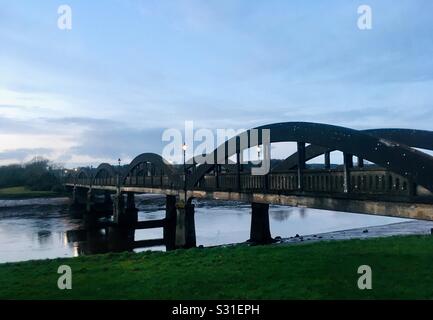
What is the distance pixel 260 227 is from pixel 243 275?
19972 millimetres

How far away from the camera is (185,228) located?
102ft

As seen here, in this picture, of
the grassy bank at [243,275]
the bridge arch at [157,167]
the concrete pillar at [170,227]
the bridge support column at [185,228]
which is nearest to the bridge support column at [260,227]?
the bridge support column at [185,228]

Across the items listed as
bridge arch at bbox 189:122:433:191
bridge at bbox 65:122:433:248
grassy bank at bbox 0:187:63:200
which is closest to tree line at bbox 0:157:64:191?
grassy bank at bbox 0:187:63:200

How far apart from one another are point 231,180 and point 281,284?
20.0 m

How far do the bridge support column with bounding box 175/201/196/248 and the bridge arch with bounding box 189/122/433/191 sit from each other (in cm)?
1118

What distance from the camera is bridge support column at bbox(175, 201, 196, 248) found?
3056cm

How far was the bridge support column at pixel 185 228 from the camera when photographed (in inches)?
1203

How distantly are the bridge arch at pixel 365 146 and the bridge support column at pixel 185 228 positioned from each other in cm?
1118

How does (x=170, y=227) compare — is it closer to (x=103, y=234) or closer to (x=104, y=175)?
(x=103, y=234)

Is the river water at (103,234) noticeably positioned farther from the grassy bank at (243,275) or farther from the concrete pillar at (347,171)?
the grassy bank at (243,275)

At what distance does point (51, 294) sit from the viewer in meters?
8.52

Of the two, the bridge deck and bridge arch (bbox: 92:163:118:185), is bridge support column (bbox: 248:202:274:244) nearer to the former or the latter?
the bridge deck

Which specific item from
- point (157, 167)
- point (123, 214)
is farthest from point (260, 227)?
point (123, 214)
